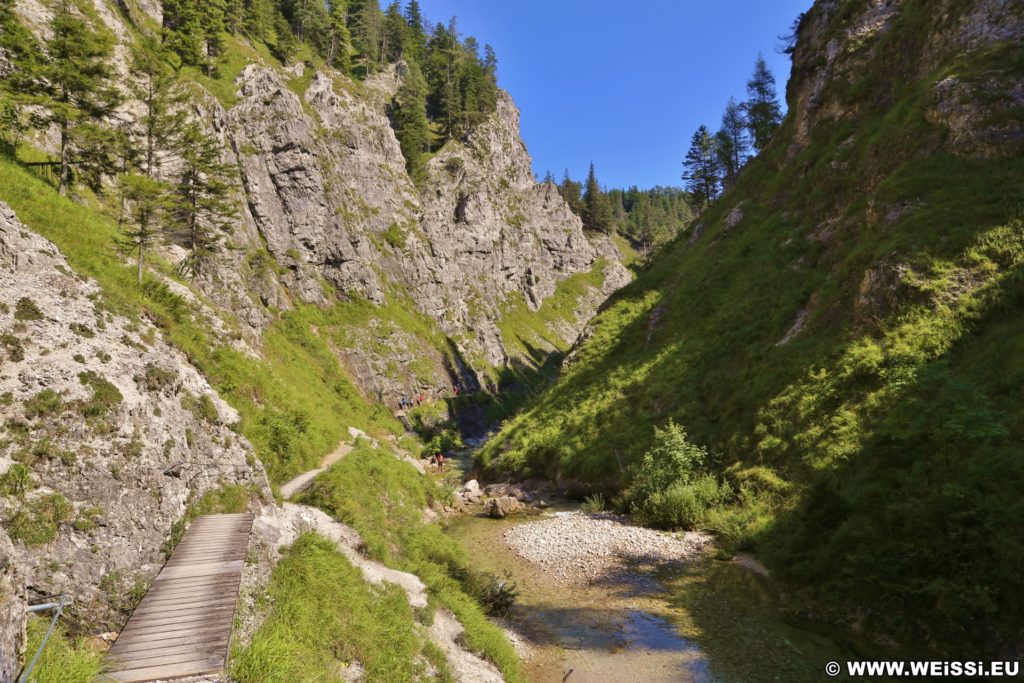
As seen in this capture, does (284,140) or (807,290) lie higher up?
(284,140)

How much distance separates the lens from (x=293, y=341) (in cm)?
4319

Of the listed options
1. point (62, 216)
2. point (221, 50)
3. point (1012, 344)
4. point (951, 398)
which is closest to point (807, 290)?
point (1012, 344)

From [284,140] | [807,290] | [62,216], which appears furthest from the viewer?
[284,140]

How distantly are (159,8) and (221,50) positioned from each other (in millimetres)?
8616

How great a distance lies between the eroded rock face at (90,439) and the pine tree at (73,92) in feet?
49.5

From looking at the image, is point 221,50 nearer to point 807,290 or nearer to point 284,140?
point 284,140

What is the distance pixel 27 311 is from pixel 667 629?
1891 centimetres

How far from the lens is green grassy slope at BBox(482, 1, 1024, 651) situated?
1206cm

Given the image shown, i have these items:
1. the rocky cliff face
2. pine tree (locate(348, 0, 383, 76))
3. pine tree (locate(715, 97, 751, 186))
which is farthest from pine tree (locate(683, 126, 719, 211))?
pine tree (locate(348, 0, 383, 76))

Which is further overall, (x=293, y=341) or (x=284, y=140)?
(x=284, y=140)

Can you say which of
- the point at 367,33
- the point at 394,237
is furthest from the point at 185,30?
the point at 367,33

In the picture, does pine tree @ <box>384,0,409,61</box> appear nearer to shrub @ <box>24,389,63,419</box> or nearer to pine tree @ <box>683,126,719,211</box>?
pine tree @ <box>683,126,719,211</box>

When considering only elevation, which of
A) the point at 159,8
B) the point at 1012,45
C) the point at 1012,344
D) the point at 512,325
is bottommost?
the point at 1012,344

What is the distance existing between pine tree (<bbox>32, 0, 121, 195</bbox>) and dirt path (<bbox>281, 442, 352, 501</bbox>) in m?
18.8
